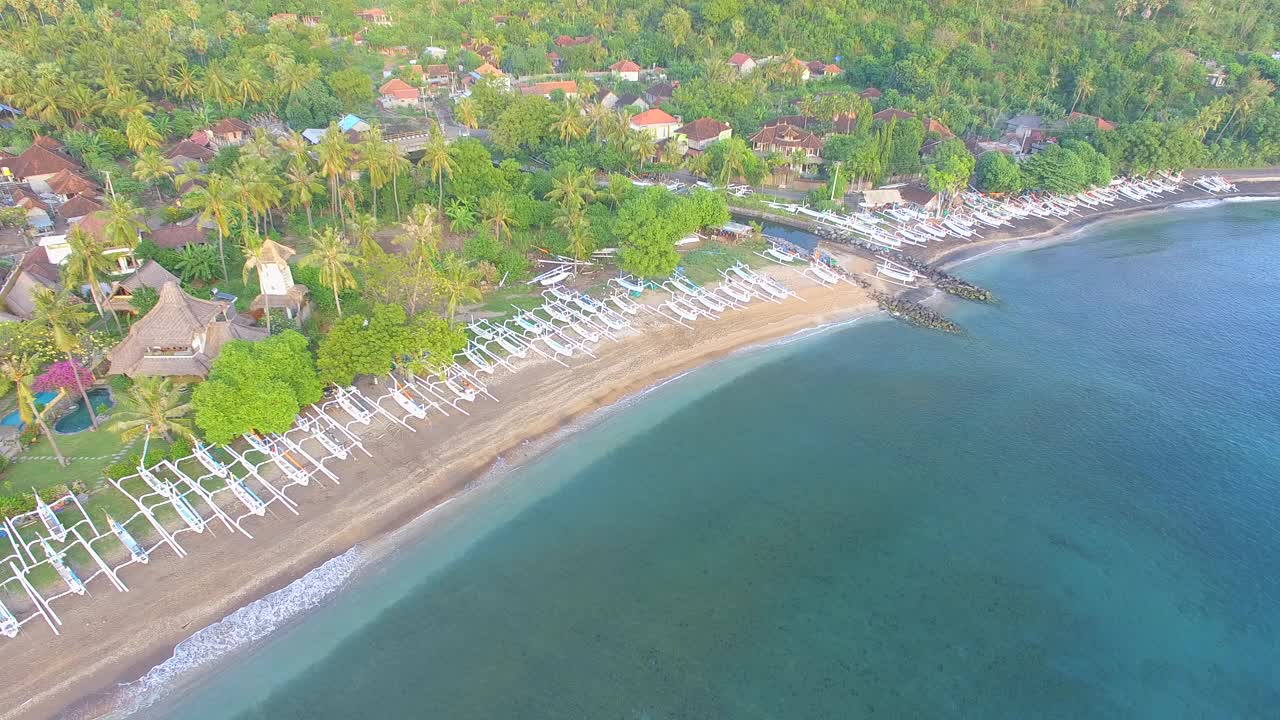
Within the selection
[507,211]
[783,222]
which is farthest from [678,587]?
[783,222]

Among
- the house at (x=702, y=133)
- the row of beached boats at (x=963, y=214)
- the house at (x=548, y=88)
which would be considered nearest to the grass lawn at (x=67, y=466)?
the row of beached boats at (x=963, y=214)

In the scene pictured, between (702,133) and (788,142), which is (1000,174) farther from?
(702,133)

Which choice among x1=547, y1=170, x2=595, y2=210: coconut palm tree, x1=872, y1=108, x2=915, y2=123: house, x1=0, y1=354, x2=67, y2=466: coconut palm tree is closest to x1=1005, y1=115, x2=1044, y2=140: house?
x1=872, y1=108, x2=915, y2=123: house

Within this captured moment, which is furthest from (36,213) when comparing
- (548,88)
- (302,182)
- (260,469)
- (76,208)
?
(548,88)

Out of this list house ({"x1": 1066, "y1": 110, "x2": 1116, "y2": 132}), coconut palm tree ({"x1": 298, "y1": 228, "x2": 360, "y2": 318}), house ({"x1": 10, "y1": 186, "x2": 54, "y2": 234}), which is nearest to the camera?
coconut palm tree ({"x1": 298, "y1": 228, "x2": 360, "y2": 318})

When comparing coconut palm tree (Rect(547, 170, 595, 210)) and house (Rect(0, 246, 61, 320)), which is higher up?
coconut palm tree (Rect(547, 170, 595, 210))

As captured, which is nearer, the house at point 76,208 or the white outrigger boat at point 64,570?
the white outrigger boat at point 64,570

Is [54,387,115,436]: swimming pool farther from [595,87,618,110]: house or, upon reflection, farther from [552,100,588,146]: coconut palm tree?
[595,87,618,110]: house

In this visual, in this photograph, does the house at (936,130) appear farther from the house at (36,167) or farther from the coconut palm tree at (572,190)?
the house at (36,167)
